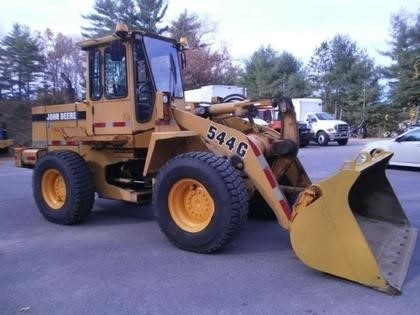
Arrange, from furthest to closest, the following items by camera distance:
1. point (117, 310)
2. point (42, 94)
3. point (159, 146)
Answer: point (42, 94) < point (159, 146) < point (117, 310)

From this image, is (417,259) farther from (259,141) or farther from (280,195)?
(259,141)

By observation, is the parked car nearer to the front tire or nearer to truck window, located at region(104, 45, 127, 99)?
truck window, located at region(104, 45, 127, 99)

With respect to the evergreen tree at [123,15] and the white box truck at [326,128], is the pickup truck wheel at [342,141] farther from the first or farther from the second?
the evergreen tree at [123,15]

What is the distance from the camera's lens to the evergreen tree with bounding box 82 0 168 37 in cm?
3900

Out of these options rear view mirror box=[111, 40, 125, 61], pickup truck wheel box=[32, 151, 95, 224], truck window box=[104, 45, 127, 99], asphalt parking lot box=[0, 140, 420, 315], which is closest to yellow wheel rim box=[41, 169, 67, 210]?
pickup truck wheel box=[32, 151, 95, 224]

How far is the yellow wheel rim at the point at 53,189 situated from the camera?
7480 mm

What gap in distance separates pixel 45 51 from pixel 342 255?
36.1m

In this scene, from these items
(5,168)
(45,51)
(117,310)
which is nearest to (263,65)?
(45,51)

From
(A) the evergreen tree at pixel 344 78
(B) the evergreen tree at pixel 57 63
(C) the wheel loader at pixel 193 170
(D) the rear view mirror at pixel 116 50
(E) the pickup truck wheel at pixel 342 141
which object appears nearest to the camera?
(C) the wheel loader at pixel 193 170

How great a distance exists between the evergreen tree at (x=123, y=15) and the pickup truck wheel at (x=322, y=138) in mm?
17875

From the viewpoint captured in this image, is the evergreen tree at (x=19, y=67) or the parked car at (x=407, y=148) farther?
the evergreen tree at (x=19, y=67)

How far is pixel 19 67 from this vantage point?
32.2 metres

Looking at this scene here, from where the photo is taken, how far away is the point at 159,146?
20.9 feet

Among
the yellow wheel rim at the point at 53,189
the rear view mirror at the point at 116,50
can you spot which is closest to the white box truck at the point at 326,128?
the yellow wheel rim at the point at 53,189
